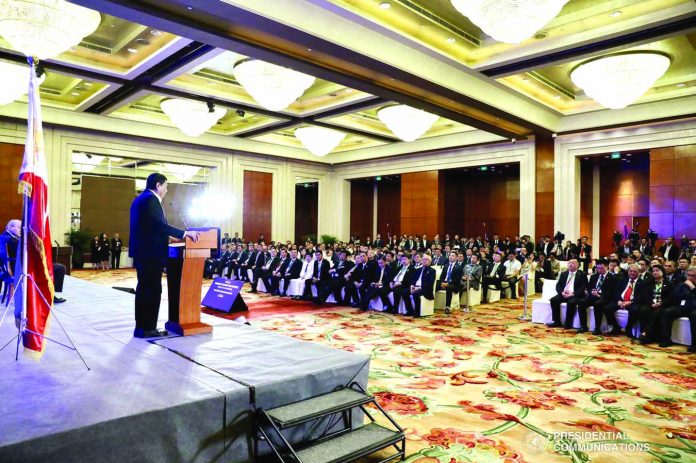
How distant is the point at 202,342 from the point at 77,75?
907 cm

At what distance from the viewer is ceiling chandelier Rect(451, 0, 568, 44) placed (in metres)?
5.48

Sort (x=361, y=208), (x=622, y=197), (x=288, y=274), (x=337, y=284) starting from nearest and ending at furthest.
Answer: (x=337, y=284) < (x=288, y=274) < (x=622, y=197) < (x=361, y=208)

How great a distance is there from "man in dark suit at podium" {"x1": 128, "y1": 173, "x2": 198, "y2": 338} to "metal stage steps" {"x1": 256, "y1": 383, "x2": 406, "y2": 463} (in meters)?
1.66

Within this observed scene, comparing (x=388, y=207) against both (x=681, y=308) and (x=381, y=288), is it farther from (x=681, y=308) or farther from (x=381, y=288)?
(x=681, y=308)

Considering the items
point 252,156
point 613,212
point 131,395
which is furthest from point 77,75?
point 613,212

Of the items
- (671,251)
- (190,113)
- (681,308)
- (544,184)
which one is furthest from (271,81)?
(671,251)

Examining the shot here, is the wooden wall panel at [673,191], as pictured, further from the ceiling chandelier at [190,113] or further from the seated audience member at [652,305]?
the ceiling chandelier at [190,113]

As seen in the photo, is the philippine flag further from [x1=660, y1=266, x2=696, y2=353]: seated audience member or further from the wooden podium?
[x1=660, y1=266, x2=696, y2=353]: seated audience member

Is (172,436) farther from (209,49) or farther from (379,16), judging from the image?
(209,49)

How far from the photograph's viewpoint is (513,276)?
10625 millimetres

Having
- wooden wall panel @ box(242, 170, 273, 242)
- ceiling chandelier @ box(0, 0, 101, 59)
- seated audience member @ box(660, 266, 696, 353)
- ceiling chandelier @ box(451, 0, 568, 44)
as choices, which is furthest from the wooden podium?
wooden wall panel @ box(242, 170, 273, 242)

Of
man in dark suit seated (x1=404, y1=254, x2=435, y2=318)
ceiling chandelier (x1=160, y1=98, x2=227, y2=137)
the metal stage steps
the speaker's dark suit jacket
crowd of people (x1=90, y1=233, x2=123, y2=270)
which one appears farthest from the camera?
crowd of people (x1=90, y1=233, x2=123, y2=270)

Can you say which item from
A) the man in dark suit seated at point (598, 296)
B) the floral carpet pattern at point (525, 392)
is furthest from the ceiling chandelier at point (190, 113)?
the man in dark suit seated at point (598, 296)

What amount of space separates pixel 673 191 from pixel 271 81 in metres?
10.8
